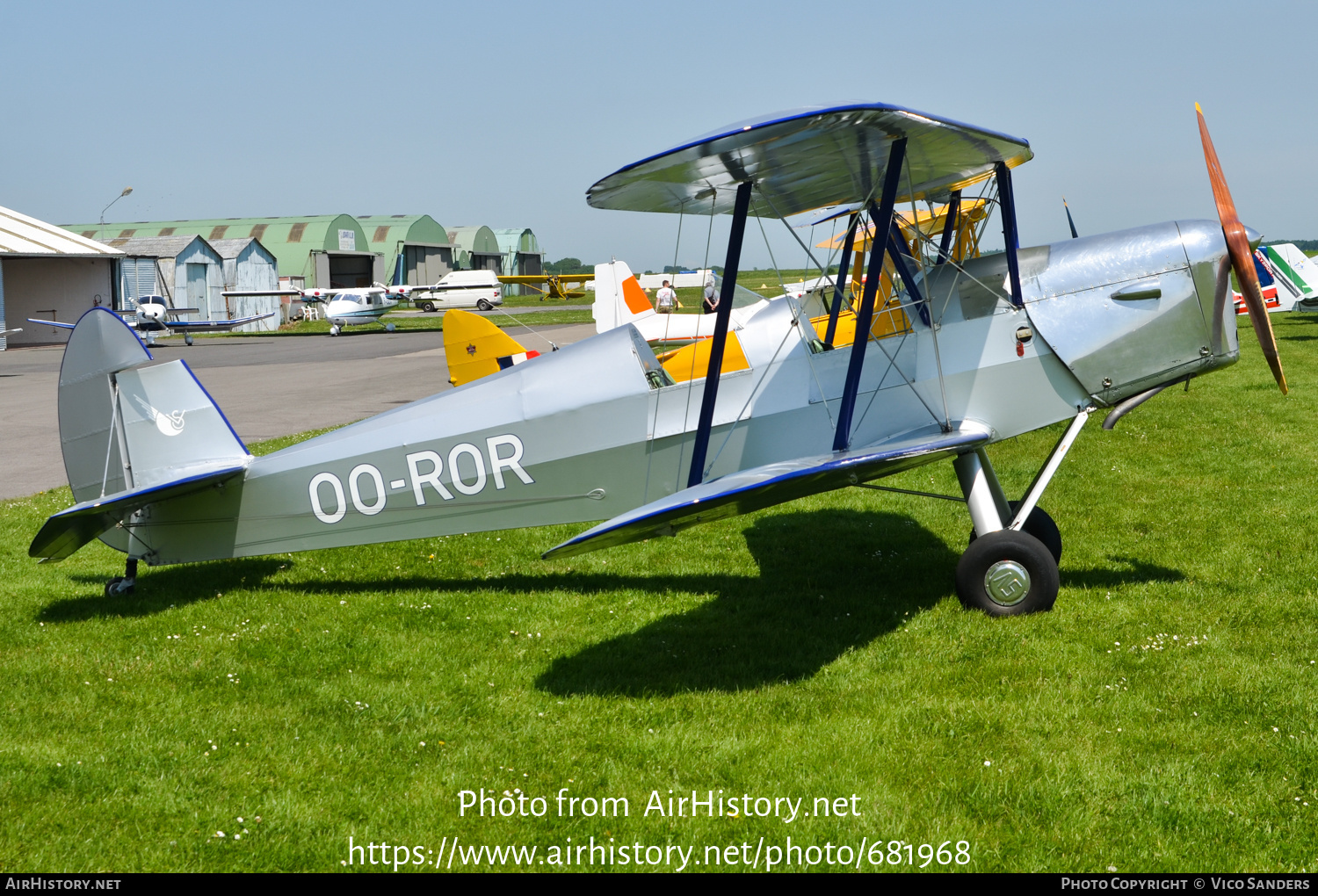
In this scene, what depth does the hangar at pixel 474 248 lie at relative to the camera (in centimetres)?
7862

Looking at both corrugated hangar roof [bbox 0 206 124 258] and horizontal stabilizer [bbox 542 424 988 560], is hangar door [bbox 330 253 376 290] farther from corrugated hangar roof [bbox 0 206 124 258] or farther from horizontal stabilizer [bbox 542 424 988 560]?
horizontal stabilizer [bbox 542 424 988 560]

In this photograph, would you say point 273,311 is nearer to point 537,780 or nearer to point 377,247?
point 377,247

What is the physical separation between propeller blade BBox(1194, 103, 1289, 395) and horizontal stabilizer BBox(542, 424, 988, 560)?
1.68m

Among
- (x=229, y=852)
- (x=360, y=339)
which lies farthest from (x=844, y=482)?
(x=360, y=339)

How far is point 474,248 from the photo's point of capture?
3211 inches

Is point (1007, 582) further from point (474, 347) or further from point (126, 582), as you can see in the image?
point (474, 347)

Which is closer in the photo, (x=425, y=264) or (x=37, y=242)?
(x=37, y=242)

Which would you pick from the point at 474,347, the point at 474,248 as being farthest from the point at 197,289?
the point at 474,347

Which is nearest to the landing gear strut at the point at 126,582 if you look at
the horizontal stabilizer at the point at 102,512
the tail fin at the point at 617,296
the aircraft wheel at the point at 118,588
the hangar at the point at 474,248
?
the aircraft wheel at the point at 118,588

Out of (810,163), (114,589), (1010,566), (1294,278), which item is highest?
(810,163)

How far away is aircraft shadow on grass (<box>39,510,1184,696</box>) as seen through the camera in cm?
517

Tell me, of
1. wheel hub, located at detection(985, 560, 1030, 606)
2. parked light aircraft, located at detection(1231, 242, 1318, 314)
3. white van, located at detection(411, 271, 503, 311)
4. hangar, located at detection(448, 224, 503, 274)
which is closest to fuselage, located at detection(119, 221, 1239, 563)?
wheel hub, located at detection(985, 560, 1030, 606)

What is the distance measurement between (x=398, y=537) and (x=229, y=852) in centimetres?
278

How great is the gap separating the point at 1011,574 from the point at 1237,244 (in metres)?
2.21
